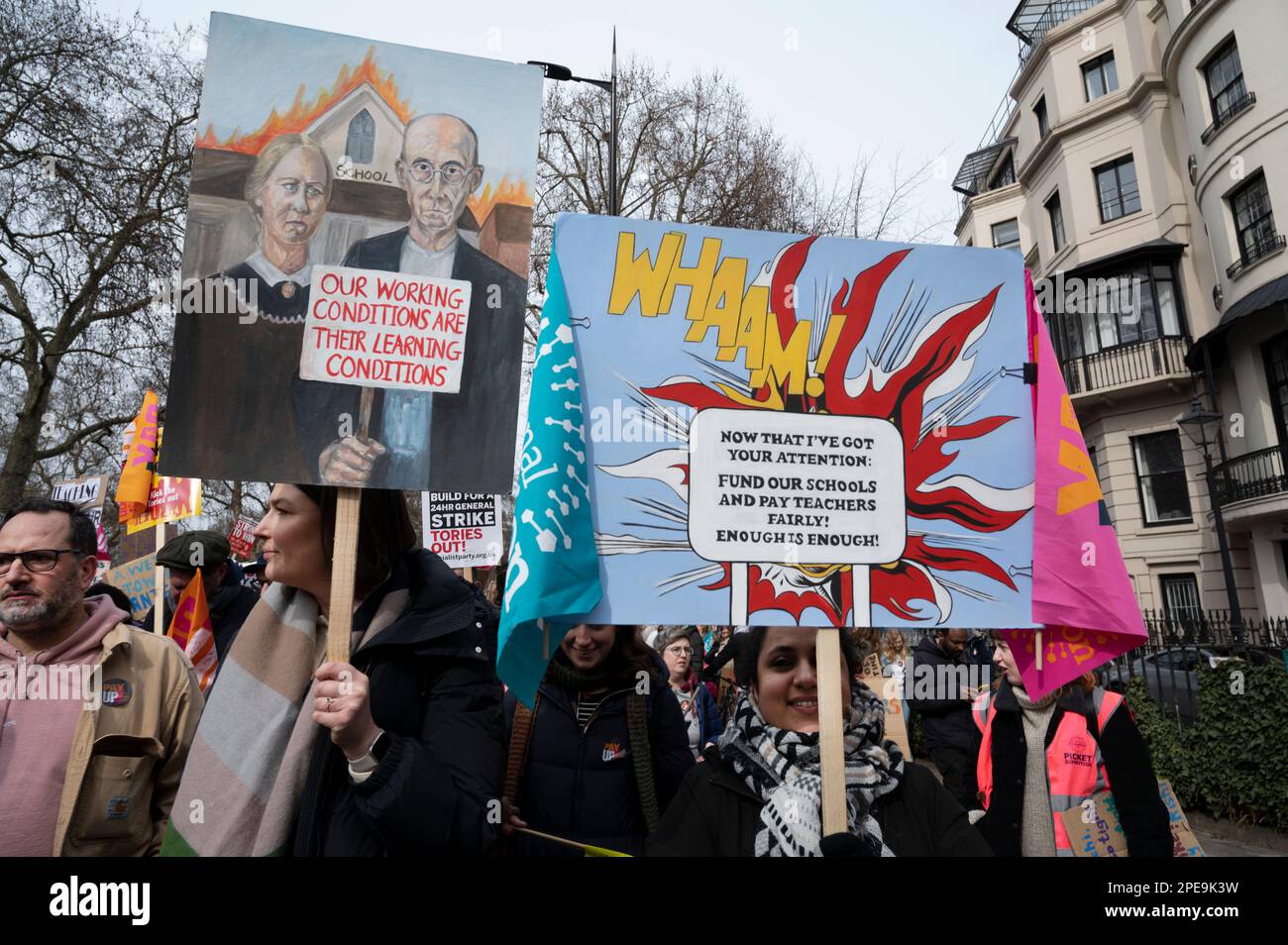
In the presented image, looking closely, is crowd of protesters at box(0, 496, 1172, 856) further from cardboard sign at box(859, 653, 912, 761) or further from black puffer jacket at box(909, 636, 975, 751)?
cardboard sign at box(859, 653, 912, 761)

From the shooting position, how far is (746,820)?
7.12 ft

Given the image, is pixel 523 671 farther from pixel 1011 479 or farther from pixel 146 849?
pixel 146 849

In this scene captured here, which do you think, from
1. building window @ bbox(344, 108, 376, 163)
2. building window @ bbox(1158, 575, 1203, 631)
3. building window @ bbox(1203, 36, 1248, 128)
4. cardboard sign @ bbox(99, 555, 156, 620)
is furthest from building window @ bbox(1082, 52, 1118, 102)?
building window @ bbox(344, 108, 376, 163)

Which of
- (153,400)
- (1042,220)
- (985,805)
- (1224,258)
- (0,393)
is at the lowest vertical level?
(985,805)

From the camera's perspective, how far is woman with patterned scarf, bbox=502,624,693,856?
9.96 ft

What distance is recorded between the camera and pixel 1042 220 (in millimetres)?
27328

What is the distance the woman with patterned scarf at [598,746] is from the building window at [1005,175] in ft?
115

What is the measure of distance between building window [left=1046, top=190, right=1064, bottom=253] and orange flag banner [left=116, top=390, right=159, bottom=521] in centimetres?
2694

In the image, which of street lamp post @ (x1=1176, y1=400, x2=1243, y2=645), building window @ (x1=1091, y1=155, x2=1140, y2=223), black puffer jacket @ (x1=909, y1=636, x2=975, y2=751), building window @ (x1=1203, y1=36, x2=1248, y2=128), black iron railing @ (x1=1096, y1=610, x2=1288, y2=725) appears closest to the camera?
black puffer jacket @ (x1=909, y1=636, x2=975, y2=751)

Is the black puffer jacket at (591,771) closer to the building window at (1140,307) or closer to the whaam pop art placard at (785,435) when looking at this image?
the whaam pop art placard at (785,435)

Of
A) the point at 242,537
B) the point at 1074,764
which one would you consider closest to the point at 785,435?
the point at 1074,764

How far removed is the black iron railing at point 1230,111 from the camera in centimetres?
1930
